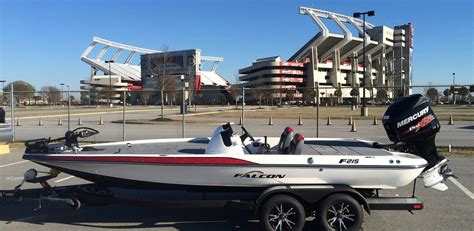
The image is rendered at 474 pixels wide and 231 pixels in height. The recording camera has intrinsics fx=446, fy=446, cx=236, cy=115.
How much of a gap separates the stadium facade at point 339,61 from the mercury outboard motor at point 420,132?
121m

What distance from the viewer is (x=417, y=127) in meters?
6.13

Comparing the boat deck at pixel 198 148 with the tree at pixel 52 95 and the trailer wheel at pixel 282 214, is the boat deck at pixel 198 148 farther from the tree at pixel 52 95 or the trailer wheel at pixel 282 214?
the tree at pixel 52 95

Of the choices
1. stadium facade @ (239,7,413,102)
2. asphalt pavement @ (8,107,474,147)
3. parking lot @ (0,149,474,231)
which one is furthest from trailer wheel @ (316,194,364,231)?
stadium facade @ (239,7,413,102)

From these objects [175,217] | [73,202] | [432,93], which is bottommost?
[175,217]

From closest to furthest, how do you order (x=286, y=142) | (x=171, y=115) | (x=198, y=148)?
1. (x=286, y=142)
2. (x=198, y=148)
3. (x=171, y=115)

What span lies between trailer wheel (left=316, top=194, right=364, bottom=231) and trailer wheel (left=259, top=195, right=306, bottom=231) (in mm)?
261

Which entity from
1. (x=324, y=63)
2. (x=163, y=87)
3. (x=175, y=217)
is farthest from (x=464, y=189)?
(x=324, y=63)

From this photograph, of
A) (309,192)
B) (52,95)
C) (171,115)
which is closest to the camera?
(309,192)

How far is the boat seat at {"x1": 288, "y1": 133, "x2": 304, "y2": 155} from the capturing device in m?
5.94

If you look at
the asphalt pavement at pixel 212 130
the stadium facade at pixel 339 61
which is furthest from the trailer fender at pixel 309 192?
the stadium facade at pixel 339 61

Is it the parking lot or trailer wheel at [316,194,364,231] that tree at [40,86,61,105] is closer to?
the parking lot

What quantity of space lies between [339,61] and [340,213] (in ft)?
510

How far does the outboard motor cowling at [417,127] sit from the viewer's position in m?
6.13

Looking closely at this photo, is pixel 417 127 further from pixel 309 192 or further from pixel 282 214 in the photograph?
pixel 282 214
